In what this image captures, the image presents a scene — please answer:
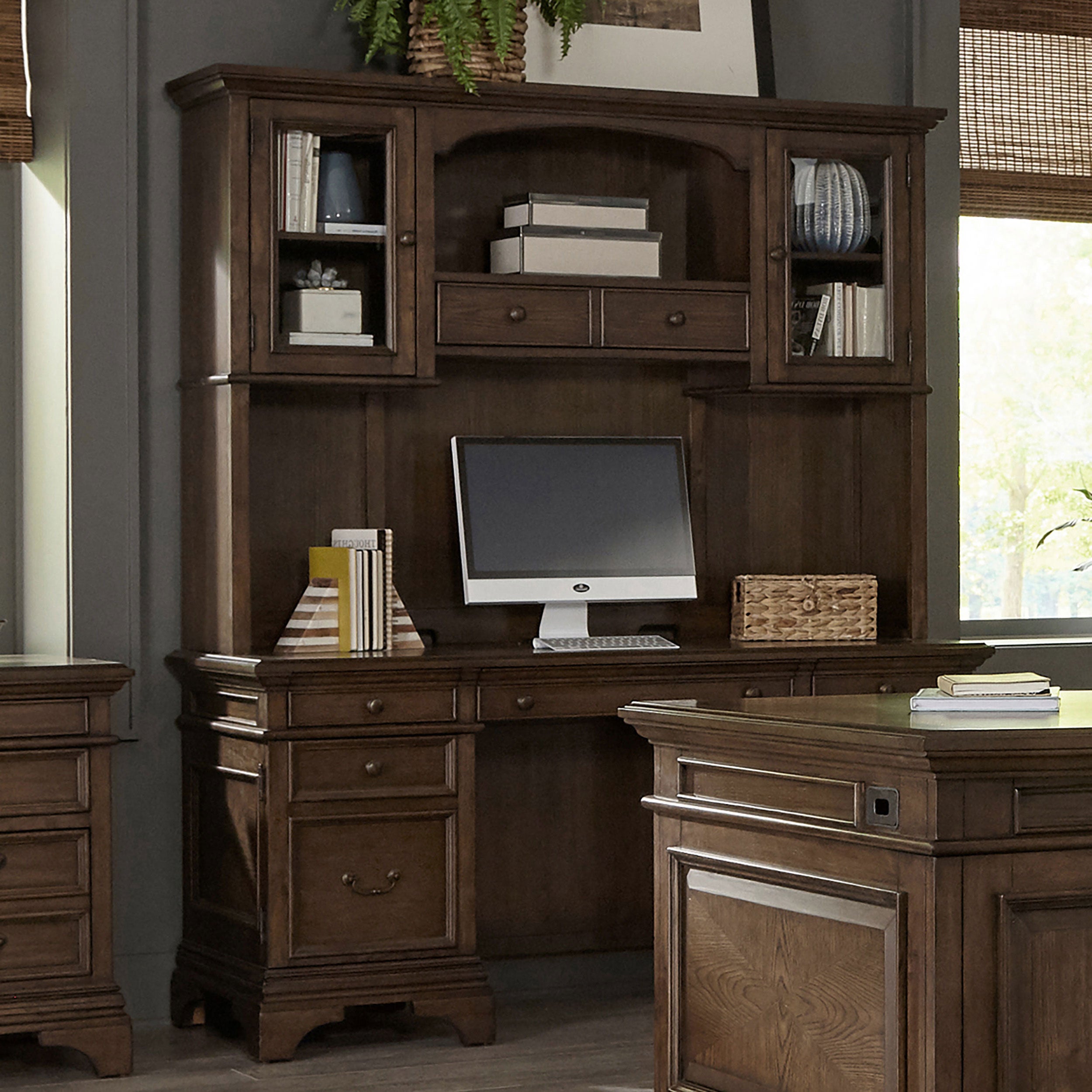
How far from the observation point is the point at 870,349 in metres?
4.47

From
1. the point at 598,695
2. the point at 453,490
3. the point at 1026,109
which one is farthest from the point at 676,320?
the point at 1026,109

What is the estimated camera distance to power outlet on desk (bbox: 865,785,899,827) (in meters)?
2.52

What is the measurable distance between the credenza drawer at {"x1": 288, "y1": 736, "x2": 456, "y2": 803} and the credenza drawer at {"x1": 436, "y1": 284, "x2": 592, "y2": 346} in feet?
3.12

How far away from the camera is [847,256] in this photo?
14.6 ft

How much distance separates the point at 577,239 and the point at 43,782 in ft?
5.80

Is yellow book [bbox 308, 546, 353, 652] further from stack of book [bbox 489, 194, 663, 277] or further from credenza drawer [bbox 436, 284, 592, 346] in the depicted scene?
stack of book [bbox 489, 194, 663, 277]

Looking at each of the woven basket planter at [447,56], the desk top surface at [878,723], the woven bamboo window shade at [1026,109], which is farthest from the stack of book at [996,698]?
the woven bamboo window shade at [1026,109]

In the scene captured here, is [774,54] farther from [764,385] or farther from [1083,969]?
[1083,969]

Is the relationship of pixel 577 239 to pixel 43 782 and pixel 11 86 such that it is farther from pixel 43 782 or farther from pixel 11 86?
pixel 43 782


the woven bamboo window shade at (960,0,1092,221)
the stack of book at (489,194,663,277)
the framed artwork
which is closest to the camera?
the stack of book at (489,194,663,277)

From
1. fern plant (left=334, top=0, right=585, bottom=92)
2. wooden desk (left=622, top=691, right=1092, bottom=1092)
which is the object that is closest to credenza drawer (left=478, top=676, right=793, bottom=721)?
wooden desk (left=622, top=691, right=1092, bottom=1092)

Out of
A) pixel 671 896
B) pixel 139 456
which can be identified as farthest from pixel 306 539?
pixel 671 896

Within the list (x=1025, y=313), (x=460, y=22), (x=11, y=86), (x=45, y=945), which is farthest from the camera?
(x=1025, y=313)

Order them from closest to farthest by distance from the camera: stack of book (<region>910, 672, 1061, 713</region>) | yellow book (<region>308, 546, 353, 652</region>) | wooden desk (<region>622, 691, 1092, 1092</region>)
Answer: wooden desk (<region>622, 691, 1092, 1092</region>) < stack of book (<region>910, 672, 1061, 713</region>) < yellow book (<region>308, 546, 353, 652</region>)
